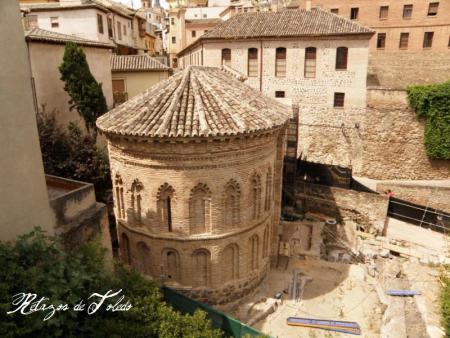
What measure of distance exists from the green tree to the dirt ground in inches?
417

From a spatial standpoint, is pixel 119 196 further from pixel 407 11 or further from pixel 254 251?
pixel 407 11

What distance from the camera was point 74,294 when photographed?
233 inches

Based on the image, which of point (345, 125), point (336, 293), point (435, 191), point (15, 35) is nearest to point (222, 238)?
point (336, 293)

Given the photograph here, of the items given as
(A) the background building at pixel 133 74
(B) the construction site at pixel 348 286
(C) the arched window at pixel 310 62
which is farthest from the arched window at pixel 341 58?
(A) the background building at pixel 133 74

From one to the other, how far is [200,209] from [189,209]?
0.35 m

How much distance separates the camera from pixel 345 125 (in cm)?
2556

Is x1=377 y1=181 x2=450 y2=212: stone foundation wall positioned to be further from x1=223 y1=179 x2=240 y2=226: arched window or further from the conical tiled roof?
x1=223 y1=179 x2=240 y2=226: arched window

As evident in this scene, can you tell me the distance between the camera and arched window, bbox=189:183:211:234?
35.1 ft

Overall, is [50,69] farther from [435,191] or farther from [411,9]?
[411,9]

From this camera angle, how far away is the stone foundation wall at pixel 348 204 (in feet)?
63.3

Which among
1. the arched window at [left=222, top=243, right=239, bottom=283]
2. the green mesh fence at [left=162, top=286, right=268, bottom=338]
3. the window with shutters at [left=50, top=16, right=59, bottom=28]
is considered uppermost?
the window with shutters at [left=50, top=16, right=59, bottom=28]

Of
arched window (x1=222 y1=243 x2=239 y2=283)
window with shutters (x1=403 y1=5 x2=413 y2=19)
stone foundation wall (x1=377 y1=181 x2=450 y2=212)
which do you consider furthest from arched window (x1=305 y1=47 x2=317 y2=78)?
arched window (x1=222 y1=243 x2=239 y2=283)

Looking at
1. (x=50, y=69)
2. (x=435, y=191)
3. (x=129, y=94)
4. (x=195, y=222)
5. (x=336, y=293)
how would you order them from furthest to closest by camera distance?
(x=129, y=94) < (x=435, y=191) < (x=50, y=69) < (x=336, y=293) < (x=195, y=222)

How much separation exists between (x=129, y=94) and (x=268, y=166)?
17.8m
